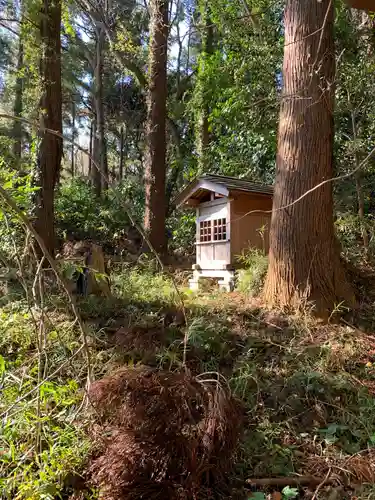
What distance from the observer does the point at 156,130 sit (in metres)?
8.70

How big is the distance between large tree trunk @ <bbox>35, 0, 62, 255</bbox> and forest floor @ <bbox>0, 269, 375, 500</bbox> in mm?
1657

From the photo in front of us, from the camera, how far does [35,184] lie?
5.54 meters

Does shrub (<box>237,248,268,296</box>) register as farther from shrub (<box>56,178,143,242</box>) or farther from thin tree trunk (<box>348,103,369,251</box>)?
shrub (<box>56,178,143,242</box>)

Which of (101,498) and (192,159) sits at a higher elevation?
(192,159)

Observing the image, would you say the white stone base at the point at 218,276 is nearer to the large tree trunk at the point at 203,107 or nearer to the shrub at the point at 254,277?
the shrub at the point at 254,277

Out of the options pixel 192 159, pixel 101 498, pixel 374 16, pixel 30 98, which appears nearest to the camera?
pixel 101 498

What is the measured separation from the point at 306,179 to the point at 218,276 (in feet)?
8.88

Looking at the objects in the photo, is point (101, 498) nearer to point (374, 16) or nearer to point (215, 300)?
point (215, 300)

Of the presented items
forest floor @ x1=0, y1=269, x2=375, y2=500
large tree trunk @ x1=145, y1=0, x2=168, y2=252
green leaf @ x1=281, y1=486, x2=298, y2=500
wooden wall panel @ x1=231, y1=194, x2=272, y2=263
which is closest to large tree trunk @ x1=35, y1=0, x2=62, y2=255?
forest floor @ x1=0, y1=269, x2=375, y2=500

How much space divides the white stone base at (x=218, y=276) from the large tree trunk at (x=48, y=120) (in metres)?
2.71

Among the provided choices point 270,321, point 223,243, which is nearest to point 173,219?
point 223,243

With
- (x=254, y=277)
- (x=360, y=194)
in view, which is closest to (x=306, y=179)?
(x=254, y=277)

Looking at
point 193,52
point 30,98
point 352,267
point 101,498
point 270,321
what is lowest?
point 101,498

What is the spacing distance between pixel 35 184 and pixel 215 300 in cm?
331
